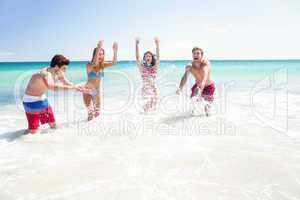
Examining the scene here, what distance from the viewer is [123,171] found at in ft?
12.0

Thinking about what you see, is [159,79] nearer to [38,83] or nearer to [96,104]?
[96,104]

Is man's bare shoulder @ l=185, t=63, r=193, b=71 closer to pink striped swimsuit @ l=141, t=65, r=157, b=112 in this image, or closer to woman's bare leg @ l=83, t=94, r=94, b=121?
pink striped swimsuit @ l=141, t=65, r=157, b=112

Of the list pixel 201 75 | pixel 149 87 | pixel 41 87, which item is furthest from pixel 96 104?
pixel 201 75

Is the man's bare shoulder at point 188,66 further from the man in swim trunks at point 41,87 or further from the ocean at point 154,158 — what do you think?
the man in swim trunks at point 41,87

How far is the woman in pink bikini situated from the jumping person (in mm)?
816

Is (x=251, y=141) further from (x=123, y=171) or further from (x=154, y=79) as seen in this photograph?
(x=154, y=79)

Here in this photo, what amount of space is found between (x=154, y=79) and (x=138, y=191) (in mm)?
4036

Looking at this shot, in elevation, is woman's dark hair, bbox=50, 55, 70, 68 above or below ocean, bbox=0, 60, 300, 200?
above

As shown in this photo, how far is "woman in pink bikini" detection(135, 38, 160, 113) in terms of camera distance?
21.8ft

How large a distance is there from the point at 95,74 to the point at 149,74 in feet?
4.71

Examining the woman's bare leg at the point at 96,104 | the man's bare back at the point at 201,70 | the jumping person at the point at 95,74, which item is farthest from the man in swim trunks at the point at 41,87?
the man's bare back at the point at 201,70

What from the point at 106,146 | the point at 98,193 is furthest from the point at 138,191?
the point at 106,146

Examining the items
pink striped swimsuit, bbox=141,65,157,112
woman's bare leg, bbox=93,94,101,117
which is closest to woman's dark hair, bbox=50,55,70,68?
woman's bare leg, bbox=93,94,101,117

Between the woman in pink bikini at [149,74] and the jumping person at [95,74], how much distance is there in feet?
2.68
